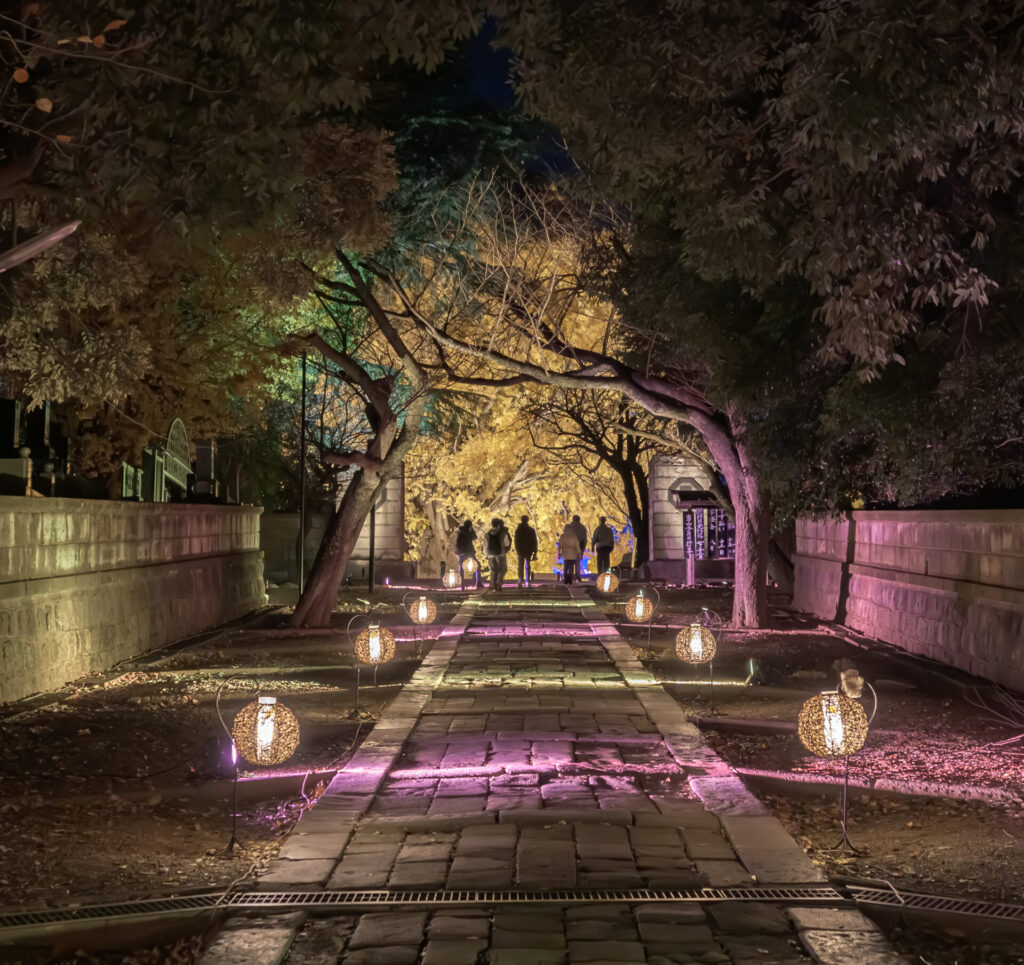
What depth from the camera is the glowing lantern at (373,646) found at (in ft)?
41.6

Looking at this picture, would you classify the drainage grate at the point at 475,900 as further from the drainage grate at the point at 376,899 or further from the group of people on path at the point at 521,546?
the group of people on path at the point at 521,546

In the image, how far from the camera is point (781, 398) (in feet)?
46.0

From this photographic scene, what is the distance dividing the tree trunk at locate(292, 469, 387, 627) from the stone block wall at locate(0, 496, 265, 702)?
1810 mm

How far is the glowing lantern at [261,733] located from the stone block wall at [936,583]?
8.19 m

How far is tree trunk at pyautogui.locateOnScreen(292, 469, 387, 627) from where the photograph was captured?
20328mm

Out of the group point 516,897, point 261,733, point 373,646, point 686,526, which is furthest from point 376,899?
point 686,526

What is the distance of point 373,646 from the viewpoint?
1279 cm

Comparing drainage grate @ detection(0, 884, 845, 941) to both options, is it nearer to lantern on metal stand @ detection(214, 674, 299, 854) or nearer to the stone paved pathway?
the stone paved pathway

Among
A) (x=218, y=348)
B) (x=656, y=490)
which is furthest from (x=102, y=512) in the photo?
(x=656, y=490)

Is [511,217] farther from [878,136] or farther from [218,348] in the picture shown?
[878,136]

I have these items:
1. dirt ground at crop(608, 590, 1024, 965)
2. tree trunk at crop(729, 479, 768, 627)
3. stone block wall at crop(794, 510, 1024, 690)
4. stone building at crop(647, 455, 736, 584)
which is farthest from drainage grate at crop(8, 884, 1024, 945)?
stone building at crop(647, 455, 736, 584)

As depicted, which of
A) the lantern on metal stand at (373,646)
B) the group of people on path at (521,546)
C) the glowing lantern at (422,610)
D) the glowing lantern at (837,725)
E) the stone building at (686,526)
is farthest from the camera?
the stone building at (686,526)

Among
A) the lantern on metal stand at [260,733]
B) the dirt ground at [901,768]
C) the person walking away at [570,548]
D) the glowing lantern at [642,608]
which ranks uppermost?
the person walking away at [570,548]

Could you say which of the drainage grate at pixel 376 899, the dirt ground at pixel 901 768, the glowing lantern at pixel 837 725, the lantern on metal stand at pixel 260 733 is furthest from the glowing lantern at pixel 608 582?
the drainage grate at pixel 376 899
